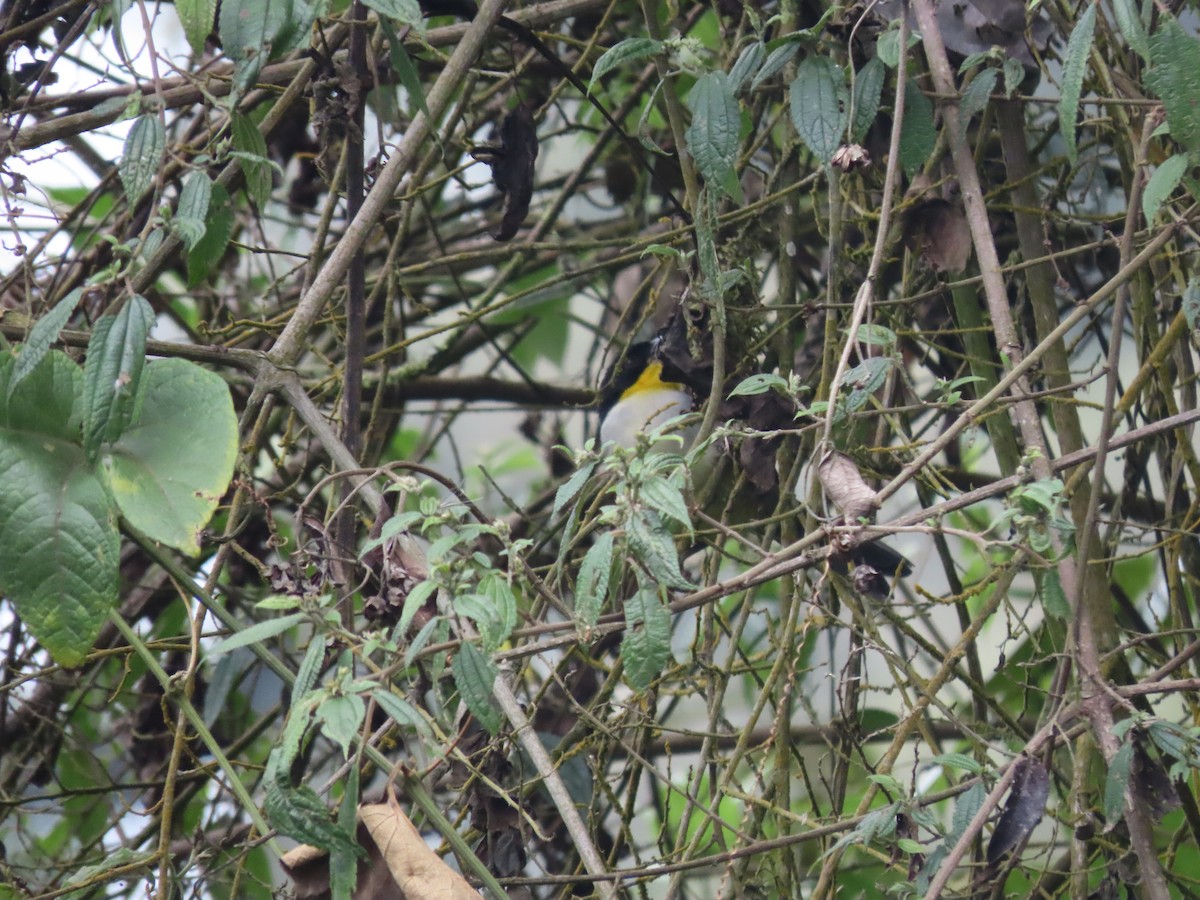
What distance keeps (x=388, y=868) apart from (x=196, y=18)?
0.75 m

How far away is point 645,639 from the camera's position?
3.10ft

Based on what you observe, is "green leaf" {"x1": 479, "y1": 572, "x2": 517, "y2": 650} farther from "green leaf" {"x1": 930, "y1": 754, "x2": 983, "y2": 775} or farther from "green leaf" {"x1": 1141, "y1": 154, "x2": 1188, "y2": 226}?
"green leaf" {"x1": 1141, "y1": 154, "x2": 1188, "y2": 226}

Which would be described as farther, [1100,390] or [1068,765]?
[1100,390]

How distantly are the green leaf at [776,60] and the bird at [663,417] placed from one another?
0.36m

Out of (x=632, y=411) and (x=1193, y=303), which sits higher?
(x=632, y=411)

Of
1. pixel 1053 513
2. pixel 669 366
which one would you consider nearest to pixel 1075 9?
pixel 669 366

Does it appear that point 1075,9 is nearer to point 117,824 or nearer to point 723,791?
point 723,791

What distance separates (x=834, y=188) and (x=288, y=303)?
132 centimetres

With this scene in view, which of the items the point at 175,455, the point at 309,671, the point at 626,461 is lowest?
the point at 309,671

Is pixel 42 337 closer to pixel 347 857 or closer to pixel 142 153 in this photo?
pixel 142 153

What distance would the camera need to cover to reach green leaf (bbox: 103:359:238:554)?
39.0 inches

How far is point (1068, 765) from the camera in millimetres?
1849

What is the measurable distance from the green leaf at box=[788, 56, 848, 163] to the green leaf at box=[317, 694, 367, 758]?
71 cm

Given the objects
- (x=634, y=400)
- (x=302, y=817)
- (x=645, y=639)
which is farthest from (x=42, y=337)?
(x=634, y=400)
